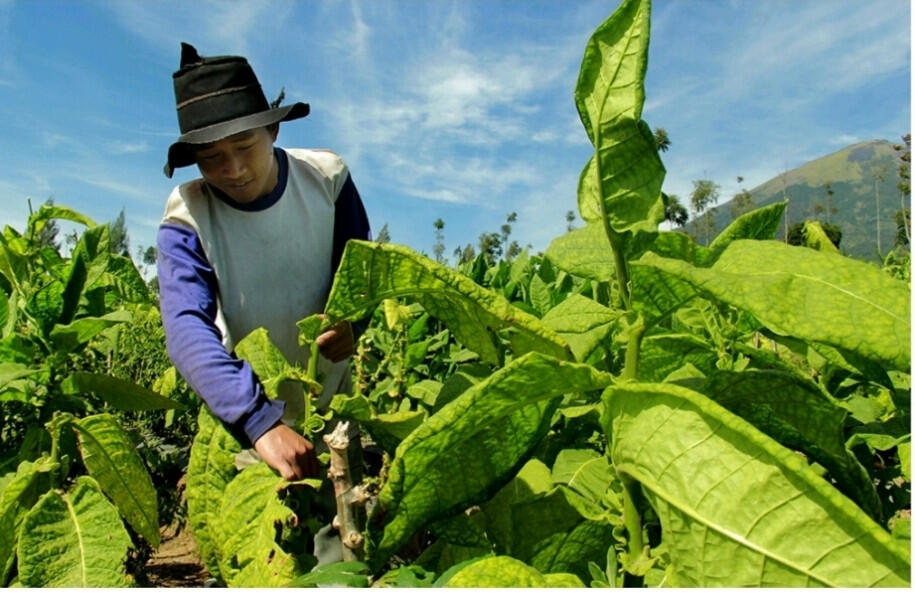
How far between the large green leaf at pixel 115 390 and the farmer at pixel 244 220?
0.22m

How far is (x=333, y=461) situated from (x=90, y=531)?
777mm

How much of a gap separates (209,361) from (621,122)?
939 mm

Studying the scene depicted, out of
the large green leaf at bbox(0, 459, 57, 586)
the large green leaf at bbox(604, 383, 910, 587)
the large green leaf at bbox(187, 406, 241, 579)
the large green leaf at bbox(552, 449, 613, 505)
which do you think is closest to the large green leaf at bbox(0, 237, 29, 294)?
the large green leaf at bbox(0, 459, 57, 586)

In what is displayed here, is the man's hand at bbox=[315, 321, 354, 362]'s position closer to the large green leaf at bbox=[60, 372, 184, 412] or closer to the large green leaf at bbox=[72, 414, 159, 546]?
the large green leaf at bbox=[72, 414, 159, 546]

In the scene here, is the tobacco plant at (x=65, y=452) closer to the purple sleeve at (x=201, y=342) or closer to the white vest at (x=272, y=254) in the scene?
the purple sleeve at (x=201, y=342)

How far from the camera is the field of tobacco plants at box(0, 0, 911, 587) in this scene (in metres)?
0.65

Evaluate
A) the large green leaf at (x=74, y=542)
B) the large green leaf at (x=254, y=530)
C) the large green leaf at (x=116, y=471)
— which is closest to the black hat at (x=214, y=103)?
the large green leaf at (x=116, y=471)

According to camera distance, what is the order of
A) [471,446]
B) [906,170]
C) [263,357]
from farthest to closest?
1. [906,170]
2. [263,357]
3. [471,446]

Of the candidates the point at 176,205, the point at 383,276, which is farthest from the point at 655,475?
the point at 176,205

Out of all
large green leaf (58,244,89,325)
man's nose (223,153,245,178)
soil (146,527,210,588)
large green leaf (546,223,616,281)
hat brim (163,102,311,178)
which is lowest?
soil (146,527,210,588)

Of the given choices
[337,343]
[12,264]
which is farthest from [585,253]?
[12,264]

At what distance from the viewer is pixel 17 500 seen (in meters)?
1.48

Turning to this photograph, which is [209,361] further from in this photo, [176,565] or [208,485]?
[176,565]

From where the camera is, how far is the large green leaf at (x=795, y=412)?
847 mm
